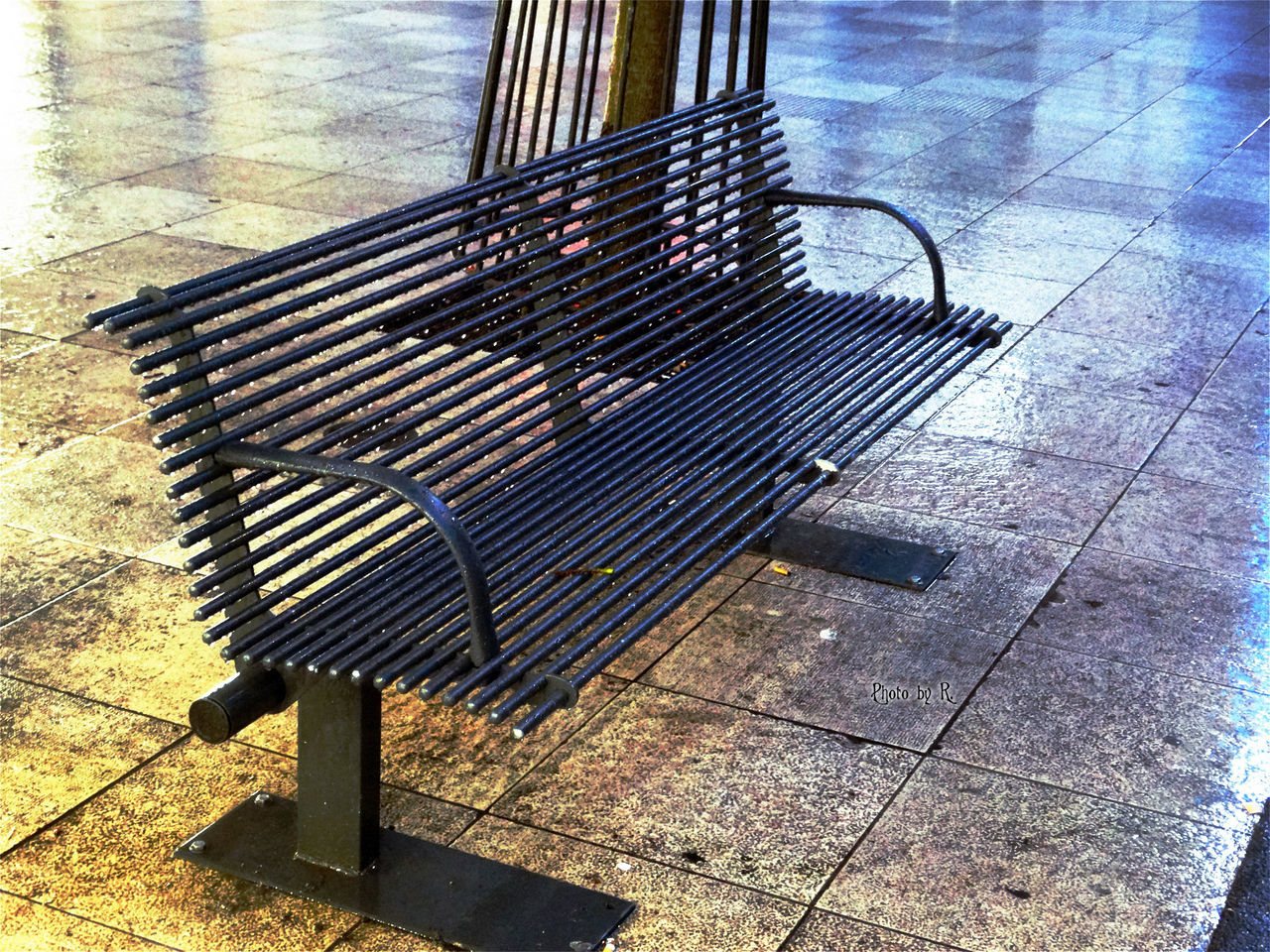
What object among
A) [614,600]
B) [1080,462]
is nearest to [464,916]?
[614,600]

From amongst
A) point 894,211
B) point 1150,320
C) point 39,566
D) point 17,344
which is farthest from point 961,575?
point 17,344

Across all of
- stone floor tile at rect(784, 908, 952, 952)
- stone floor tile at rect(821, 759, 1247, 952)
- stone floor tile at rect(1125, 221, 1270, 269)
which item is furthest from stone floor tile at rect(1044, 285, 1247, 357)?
stone floor tile at rect(784, 908, 952, 952)

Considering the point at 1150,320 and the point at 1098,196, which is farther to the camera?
the point at 1098,196

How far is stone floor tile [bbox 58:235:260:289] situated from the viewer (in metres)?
6.89

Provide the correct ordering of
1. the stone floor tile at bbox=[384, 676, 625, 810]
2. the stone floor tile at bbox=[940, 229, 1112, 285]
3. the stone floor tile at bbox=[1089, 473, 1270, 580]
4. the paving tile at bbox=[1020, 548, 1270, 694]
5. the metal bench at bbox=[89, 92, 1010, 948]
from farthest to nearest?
the stone floor tile at bbox=[940, 229, 1112, 285] < the stone floor tile at bbox=[1089, 473, 1270, 580] < the paving tile at bbox=[1020, 548, 1270, 694] < the stone floor tile at bbox=[384, 676, 625, 810] < the metal bench at bbox=[89, 92, 1010, 948]

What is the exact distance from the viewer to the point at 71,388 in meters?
5.73

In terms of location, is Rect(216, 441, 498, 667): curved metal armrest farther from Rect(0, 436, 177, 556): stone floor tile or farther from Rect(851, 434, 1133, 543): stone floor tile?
Rect(851, 434, 1133, 543): stone floor tile

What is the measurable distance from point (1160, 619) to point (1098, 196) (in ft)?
16.9

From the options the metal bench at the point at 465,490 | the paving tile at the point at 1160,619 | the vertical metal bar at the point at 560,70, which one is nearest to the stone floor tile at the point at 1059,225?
the vertical metal bar at the point at 560,70

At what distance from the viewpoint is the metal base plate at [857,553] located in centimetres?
466

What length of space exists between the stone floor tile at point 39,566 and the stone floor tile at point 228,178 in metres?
3.80

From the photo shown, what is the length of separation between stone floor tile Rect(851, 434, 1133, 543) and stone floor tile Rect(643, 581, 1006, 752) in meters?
0.78

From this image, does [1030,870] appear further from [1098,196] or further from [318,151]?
[318,151]

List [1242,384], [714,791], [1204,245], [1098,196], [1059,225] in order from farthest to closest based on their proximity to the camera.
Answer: [1098,196], [1059,225], [1204,245], [1242,384], [714,791]
